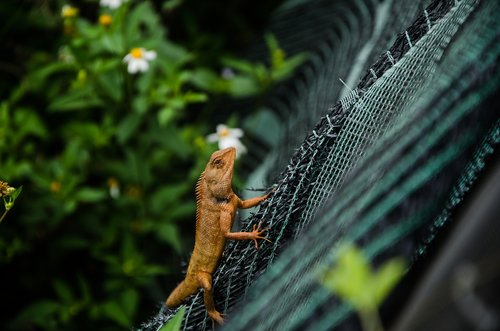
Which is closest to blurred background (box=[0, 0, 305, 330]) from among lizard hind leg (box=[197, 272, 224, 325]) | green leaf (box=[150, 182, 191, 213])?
green leaf (box=[150, 182, 191, 213])

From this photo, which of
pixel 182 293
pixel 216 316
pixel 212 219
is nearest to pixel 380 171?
pixel 216 316

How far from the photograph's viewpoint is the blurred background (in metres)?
3.74

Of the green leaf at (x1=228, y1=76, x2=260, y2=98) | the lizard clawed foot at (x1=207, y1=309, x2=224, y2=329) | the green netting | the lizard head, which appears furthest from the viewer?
the green leaf at (x1=228, y1=76, x2=260, y2=98)

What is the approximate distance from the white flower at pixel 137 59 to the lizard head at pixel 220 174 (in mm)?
919

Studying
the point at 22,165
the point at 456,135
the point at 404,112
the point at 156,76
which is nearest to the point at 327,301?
the point at 456,135

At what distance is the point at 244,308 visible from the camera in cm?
152

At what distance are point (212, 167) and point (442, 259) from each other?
177 cm

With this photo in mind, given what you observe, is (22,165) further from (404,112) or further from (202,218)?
(404,112)

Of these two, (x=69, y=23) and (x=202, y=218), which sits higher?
(x=69, y=23)

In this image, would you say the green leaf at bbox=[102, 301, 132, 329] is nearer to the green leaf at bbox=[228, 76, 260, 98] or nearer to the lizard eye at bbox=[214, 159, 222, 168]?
the lizard eye at bbox=[214, 159, 222, 168]

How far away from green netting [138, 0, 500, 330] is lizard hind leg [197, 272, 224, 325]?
0.11 feet

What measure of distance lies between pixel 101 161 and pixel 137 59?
0.81 m

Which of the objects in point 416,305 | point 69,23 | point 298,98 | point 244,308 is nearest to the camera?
point 416,305

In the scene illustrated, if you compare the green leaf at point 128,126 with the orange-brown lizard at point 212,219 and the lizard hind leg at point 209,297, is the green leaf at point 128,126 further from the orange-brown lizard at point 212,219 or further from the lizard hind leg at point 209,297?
the lizard hind leg at point 209,297
